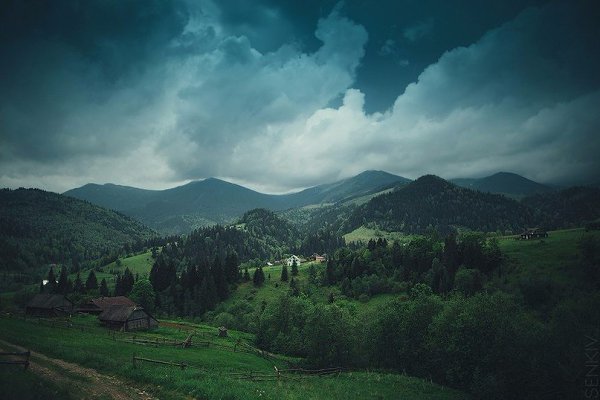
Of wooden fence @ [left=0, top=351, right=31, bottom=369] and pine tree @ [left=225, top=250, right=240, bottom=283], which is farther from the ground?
wooden fence @ [left=0, top=351, right=31, bottom=369]

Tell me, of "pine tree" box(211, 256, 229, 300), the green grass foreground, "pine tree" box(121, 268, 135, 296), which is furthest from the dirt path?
"pine tree" box(121, 268, 135, 296)

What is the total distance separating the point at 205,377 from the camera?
33.2 m

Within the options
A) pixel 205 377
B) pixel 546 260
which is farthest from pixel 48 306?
pixel 546 260

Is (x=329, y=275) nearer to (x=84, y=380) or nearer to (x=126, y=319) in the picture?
(x=126, y=319)

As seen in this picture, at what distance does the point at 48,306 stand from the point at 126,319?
23.6 metres

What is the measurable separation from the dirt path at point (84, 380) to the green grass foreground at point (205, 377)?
1213 mm

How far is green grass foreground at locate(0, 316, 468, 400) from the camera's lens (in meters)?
28.9

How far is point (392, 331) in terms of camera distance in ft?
200

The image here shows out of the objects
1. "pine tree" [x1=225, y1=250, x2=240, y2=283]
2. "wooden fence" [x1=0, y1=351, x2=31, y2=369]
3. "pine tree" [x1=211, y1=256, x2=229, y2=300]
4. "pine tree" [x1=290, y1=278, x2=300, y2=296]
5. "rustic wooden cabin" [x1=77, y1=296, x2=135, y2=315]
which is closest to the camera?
"wooden fence" [x1=0, y1=351, x2=31, y2=369]

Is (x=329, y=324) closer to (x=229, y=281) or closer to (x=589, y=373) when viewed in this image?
(x=589, y=373)

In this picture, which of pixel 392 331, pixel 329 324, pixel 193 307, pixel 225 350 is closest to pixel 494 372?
pixel 392 331

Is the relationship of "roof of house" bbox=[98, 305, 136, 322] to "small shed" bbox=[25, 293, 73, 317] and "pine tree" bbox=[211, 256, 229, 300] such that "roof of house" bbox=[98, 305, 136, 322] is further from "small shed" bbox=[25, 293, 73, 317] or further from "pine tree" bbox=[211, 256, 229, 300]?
"pine tree" bbox=[211, 256, 229, 300]

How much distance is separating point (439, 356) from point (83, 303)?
309ft

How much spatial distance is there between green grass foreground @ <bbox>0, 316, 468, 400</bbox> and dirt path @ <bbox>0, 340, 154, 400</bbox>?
121 centimetres
